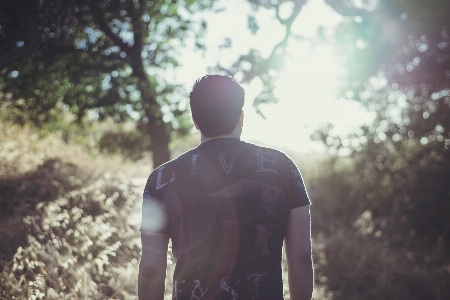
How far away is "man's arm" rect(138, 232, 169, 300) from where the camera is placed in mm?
1804

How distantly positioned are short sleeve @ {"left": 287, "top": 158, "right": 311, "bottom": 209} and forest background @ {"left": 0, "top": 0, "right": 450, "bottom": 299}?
2490 millimetres

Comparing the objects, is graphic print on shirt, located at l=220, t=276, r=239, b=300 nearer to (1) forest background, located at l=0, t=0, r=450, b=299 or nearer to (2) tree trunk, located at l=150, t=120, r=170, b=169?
(1) forest background, located at l=0, t=0, r=450, b=299

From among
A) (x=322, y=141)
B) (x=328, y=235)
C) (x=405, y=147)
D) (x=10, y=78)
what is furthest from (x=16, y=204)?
(x=405, y=147)

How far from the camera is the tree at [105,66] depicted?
6602 millimetres

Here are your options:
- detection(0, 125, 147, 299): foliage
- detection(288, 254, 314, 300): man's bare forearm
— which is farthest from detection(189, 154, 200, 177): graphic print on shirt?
detection(0, 125, 147, 299): foliage

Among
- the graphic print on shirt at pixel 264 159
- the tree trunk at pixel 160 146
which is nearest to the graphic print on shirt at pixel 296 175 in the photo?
the graphic print on shirt at pixel 264 159

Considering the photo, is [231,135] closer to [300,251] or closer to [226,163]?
[226,163]

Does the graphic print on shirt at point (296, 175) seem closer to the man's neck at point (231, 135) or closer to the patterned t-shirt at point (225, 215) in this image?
the patterned t-shirt at point (225, 215)

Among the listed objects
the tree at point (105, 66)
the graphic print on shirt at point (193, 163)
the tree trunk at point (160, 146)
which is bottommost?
the graphic print on shirt at point (193, 163)

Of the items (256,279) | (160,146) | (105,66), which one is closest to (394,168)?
(160,146)

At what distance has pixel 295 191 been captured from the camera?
6.02 feet

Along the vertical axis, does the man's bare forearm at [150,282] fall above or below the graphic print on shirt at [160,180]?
below

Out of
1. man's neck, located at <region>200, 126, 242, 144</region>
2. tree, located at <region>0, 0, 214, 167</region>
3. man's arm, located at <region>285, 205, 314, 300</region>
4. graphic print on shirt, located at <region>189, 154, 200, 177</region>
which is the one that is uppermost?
tree, located at <region>0, 0, 214, 167</region>

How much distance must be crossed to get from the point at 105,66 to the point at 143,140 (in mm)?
2733
